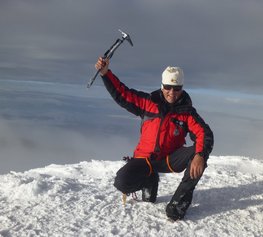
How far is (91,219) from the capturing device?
16.9 feet

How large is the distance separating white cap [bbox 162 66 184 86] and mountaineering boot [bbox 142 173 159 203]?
1.37 m

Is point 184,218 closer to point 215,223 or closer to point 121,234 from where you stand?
point 215,223

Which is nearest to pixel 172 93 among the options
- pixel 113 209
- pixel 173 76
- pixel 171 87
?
pixel 171 87

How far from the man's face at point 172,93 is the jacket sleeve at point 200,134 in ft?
0.94

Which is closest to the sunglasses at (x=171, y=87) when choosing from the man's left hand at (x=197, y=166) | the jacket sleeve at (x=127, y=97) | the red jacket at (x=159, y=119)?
the red jacket at (x=159, y=119)

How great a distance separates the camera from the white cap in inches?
204

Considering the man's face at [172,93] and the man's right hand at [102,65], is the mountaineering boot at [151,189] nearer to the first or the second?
the man's face at [172,93]

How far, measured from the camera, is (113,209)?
5.50m

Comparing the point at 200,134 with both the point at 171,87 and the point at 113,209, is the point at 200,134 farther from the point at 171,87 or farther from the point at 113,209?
the point at 113,209

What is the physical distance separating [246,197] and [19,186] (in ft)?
11.6

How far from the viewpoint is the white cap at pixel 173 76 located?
5180mm

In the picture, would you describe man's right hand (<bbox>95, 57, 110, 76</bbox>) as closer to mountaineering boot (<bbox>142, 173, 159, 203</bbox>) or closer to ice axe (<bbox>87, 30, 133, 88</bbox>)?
ice axe (<bbox>87, 30, 133, 88</bbox>)

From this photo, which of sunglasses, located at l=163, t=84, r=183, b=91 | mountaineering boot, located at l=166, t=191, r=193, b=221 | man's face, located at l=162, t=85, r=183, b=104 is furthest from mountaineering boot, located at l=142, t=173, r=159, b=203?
sunglasses, located at l=163, t=84, r=183, b=91

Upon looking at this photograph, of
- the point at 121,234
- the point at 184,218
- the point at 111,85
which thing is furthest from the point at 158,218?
the point at 111,85
